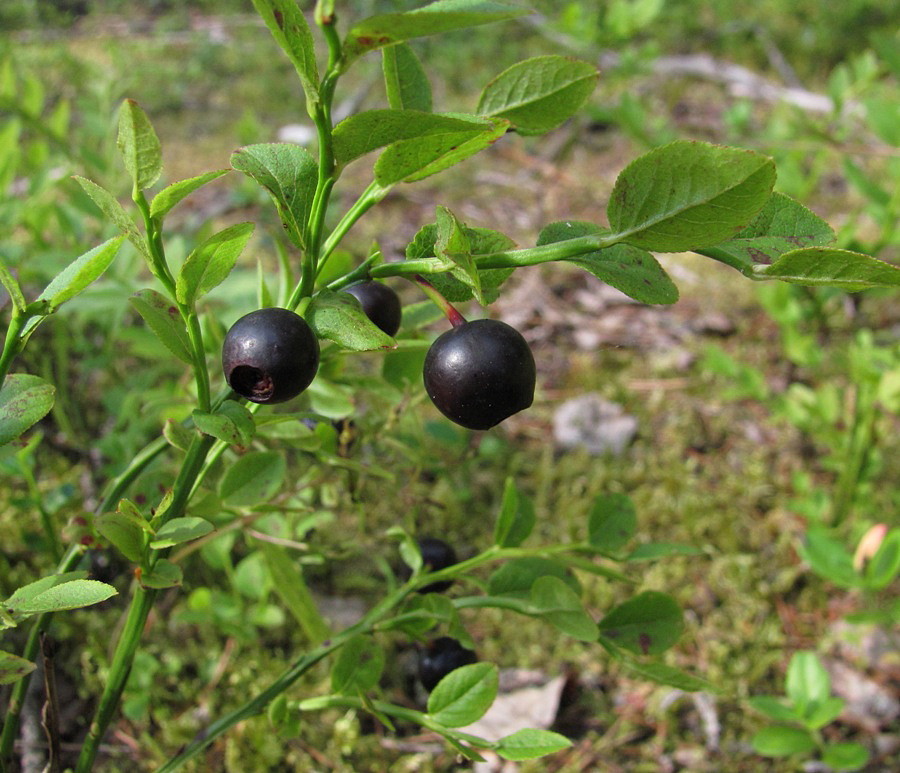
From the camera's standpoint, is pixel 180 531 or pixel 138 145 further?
pixel 180 531

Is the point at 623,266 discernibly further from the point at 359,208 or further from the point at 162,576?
the point at 162,576

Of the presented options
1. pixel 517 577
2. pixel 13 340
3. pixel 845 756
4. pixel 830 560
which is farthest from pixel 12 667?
pixel 830 560

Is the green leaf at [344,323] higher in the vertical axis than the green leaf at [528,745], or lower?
higher

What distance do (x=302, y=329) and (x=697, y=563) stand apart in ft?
5.27

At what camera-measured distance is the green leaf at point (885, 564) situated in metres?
1.58

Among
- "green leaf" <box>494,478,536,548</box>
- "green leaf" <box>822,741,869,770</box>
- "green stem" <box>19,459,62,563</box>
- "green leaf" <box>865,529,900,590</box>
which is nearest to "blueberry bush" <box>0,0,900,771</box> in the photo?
"green leaf" <box>494,478,536,548</box>

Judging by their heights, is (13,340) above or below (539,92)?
below

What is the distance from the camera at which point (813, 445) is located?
248cm

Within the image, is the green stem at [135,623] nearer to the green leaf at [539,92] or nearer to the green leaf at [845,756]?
the green leaf at [539,92]

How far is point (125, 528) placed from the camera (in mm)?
875

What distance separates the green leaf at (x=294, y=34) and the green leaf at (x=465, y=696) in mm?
728

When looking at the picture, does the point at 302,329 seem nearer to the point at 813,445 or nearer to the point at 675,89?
the point at 813,445

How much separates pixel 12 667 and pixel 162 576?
0.17m

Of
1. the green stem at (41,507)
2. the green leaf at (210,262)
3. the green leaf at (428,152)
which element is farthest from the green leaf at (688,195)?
the green stem at (41,507)
